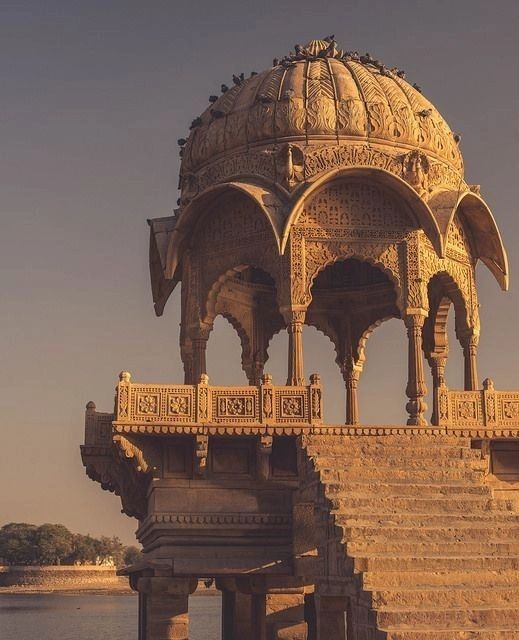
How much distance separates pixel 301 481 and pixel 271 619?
2199mm

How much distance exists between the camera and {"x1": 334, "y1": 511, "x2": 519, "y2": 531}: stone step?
12469mm

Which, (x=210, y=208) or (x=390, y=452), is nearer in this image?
(x=390, y=452)

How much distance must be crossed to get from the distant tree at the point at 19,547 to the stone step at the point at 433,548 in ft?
271

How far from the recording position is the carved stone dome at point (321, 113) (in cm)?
1702

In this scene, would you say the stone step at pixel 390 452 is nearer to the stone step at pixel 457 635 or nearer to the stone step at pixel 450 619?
the stone step at pixel 450 619

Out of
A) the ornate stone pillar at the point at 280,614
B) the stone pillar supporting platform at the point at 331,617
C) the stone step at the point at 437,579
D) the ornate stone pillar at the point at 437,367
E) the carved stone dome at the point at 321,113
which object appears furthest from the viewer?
the ornate stone pillar at the point at 437,367

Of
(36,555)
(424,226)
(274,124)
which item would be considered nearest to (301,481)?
(424,226)

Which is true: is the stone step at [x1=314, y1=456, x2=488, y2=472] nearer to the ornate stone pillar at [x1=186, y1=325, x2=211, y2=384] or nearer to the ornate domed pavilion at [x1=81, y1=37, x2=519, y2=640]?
the ornate domed pavilion at [x1=81, y1=37, x2=519, y2=640]

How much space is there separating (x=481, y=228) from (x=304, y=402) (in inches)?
187

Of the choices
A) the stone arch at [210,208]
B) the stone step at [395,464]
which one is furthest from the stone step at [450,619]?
the stone arch at [210,208]

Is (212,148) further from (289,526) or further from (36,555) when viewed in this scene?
(36,555)

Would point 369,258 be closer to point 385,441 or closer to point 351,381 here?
point 385,441

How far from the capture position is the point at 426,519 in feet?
41.8

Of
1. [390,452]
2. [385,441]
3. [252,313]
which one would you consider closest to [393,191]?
[385,441]
